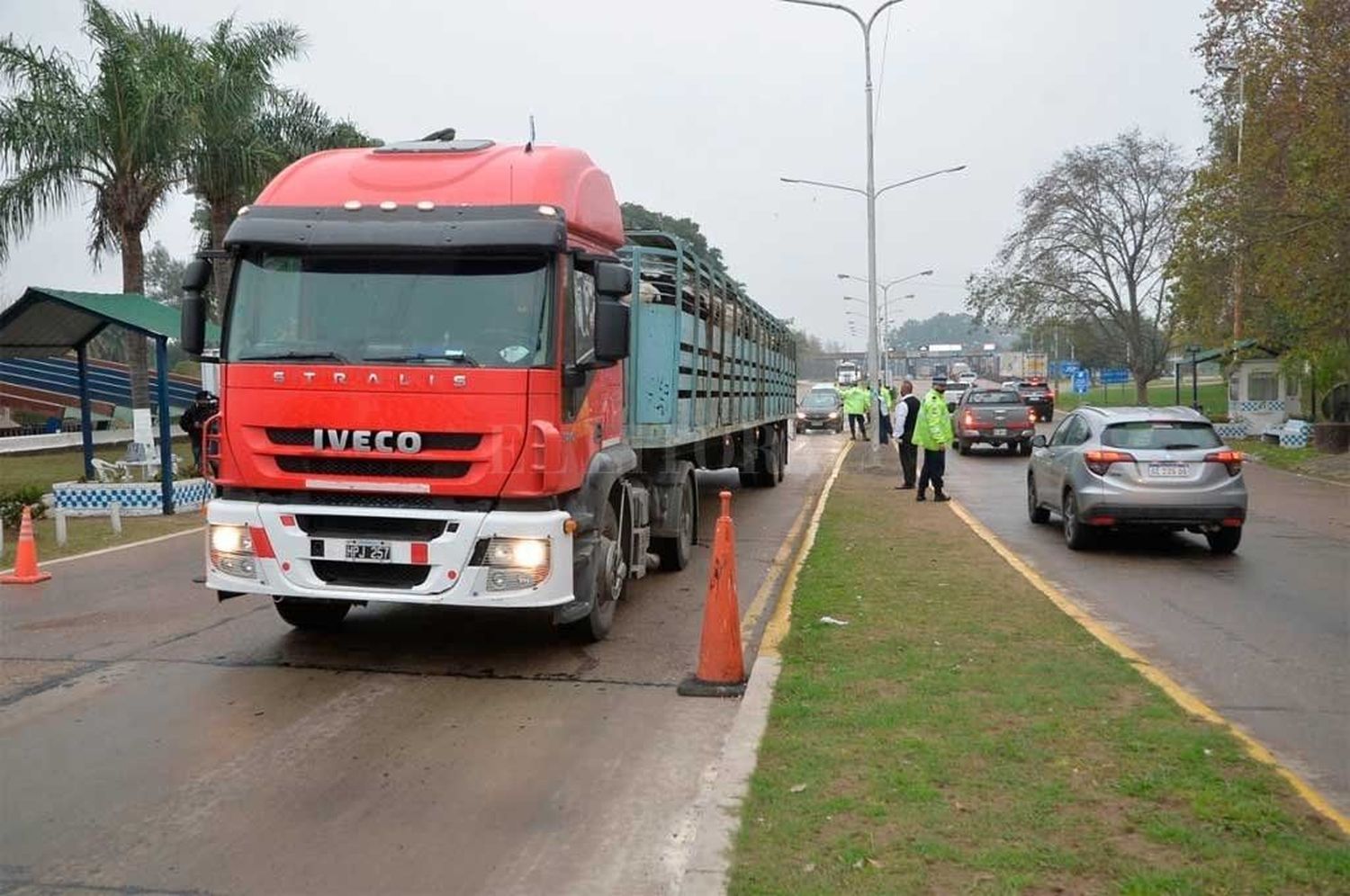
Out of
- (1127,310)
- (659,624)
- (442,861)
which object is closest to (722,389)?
(659,624)

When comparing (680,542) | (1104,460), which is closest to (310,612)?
(680,542)

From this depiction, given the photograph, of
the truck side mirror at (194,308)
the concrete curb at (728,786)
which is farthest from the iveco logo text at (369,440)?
the concrete curb at (728,786)

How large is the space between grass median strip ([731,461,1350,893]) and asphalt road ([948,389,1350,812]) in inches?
20.6

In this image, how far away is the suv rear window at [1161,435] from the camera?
11.9 m

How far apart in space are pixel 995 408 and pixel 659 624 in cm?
2018

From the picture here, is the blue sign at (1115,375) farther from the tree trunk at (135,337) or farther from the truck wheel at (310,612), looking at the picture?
the truck wheel at (310,612)

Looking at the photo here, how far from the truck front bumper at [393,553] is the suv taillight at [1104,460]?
6939 millimetres

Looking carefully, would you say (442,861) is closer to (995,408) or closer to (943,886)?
(943,886)

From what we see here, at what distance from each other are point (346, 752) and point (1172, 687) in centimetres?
450

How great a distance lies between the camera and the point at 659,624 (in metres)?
8.78

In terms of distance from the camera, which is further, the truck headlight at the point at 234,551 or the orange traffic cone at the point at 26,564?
the orange traffic cone at the point at 26,564

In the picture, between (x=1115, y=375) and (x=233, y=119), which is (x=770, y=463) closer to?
(x=233, y=119)

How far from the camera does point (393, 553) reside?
270 inches

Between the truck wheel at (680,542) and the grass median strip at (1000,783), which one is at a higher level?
the truck wheel at (680,542)
